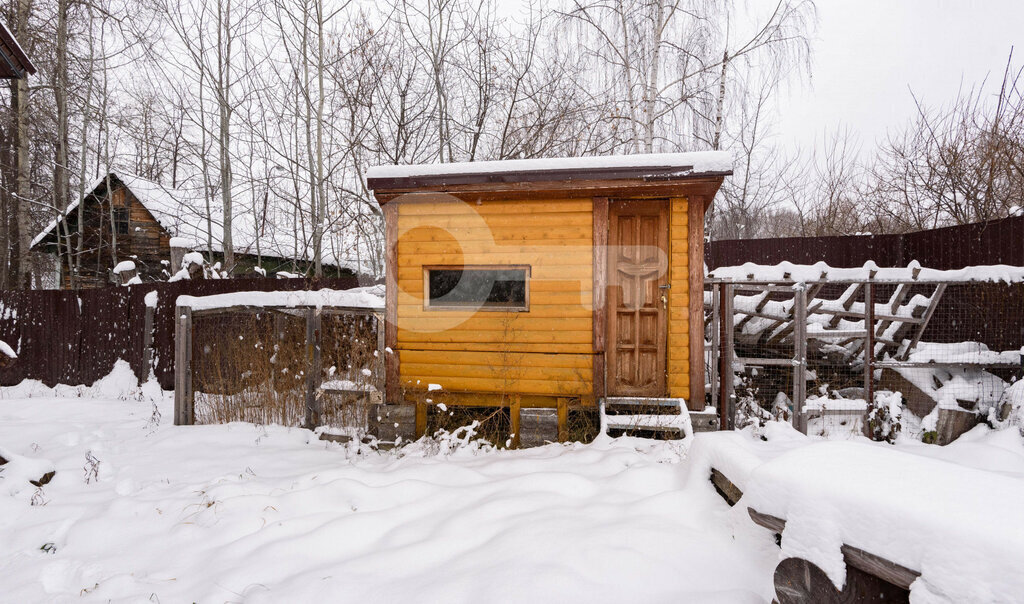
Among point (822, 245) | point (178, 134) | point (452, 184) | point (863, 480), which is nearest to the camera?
point (863, 480)

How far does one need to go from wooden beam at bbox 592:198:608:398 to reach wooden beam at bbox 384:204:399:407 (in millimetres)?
2277

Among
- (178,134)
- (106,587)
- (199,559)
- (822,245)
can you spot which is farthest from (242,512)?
(178,134)

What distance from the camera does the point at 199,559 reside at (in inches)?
114

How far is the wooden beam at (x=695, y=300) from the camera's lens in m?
5.19

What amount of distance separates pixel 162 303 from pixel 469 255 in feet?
21.2

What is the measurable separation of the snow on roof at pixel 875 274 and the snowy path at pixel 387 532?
2.68 m

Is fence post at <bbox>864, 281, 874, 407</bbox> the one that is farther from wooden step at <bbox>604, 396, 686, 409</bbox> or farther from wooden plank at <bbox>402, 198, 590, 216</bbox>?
wooden plank at <bbox>402, 198, 590, 216</bbox>

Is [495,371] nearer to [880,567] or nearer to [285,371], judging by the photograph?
[285,371]

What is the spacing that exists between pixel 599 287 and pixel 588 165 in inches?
50.8

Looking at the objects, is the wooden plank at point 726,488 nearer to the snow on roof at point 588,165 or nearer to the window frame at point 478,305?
the window frame at point 478,305

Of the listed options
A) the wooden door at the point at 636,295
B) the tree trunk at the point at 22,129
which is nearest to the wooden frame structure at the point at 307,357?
the wooden door at the point at 636,295

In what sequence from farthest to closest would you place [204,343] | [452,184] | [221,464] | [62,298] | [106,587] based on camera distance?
[62,298] < [204,343] < [452,184] < [221,464] < [106,587]

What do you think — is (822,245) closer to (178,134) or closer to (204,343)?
(204,343)

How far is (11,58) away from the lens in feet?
17.6
